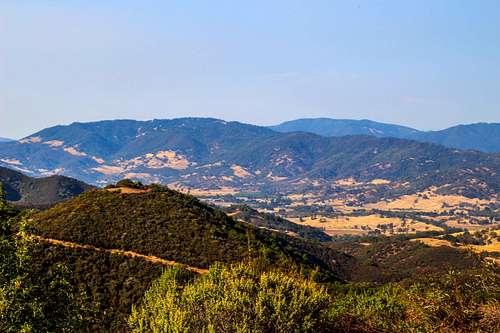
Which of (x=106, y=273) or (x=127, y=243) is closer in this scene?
(x=106, y=273)

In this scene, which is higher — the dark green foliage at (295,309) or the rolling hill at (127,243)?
the dark green foliage at (295,309)

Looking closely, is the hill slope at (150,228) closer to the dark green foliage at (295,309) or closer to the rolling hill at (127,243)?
the rolling hill at (127,243)

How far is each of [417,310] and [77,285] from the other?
45.4 meters

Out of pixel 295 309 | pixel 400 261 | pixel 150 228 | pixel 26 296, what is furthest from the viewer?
pixel 400 261

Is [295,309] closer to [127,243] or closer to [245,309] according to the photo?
[245,309]

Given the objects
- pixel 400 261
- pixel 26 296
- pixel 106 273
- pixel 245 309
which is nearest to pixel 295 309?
pixel 245 309

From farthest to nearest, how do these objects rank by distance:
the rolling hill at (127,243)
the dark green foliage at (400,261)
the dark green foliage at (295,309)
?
the dark green foliage at (400,261) → the rolling hill at (127,243) → the dark green foliage at (295,309)

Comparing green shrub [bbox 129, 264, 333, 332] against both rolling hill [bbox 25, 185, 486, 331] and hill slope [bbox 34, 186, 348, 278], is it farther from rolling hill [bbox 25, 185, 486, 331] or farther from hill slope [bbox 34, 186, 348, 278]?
hill slope [bbox 34, 186, 348, 278]

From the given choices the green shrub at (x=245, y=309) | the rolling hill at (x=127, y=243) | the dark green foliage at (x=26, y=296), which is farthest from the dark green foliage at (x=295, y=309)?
the rolling hill at (x=127, y=243)

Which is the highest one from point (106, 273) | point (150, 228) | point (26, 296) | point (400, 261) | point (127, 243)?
point (26, 296)

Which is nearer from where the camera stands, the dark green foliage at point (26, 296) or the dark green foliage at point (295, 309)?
the dark green foliage at point (26, 296)

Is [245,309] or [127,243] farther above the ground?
[245,309]

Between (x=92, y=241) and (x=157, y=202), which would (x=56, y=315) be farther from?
(x=157, y=202)

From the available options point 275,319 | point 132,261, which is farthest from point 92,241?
point 275,319
